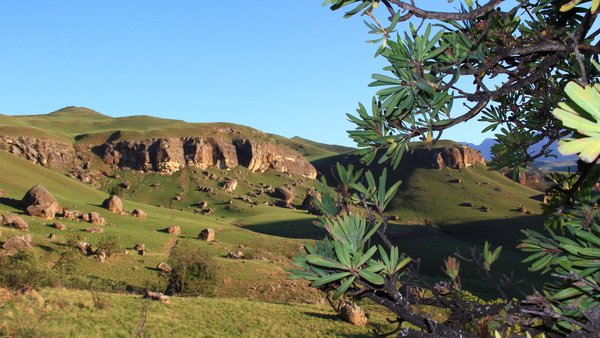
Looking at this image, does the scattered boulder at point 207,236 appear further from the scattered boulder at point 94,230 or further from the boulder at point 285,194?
the boulder at point 285,194

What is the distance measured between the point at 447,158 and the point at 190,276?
10992cm

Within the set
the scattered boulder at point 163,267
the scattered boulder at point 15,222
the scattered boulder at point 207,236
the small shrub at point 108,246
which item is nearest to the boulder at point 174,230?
the scattered boulder at point 207,236

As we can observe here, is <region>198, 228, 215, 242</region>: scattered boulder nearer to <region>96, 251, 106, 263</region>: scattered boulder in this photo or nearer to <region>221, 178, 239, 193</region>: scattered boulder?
<region>96, 251, 106, 263</region>: scattered boulder

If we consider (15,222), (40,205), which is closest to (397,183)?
(15,222)

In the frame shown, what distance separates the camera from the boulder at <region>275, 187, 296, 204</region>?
3809 inches

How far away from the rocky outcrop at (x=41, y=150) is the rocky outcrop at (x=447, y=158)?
10123 centimetres

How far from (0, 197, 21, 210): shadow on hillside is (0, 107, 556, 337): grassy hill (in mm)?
151

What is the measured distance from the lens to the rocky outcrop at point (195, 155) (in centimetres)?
9394

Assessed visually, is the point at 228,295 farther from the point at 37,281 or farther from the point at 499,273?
the point at 499,273

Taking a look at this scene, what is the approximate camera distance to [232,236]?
49688 mm

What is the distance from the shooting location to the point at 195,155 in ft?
330

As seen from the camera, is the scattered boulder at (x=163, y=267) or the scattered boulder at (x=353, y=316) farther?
the scattered boulder at (x=163, y=267)

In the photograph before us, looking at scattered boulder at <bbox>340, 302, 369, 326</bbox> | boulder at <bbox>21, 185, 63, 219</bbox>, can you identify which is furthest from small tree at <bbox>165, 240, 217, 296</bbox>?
boulder at <bbox>21, 185, 63, 219</bbox>

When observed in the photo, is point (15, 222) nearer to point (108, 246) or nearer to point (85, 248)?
point (85, 248)
